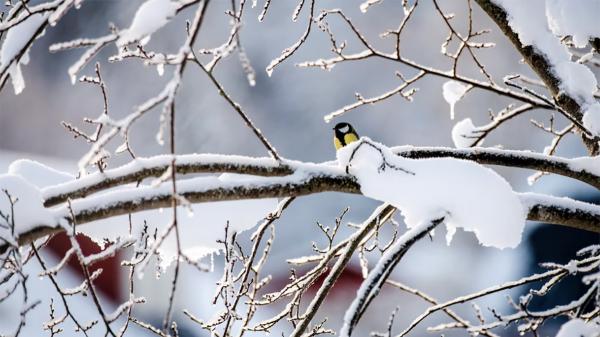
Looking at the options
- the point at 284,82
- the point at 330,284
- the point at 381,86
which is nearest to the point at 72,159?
the point at 284,82

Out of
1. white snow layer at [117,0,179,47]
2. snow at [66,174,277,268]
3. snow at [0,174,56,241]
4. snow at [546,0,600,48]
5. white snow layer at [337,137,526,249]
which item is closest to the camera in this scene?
white snow layer at [117,0,179,47]

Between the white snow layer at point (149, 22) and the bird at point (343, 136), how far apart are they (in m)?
4.18

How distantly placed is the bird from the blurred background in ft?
12.6

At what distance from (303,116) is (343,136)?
8762 mm

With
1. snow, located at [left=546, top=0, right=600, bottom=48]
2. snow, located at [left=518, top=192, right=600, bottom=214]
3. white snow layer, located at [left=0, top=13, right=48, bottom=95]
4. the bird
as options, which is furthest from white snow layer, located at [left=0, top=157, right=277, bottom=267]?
the bird

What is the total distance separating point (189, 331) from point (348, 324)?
320 inches

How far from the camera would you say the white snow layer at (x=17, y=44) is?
194 cm

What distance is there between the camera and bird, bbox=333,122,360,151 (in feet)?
18.7

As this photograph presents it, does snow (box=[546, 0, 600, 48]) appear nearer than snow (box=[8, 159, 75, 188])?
No

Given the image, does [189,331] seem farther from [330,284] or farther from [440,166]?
[440,166]

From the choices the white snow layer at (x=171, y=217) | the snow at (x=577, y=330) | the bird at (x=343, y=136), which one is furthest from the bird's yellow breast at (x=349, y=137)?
the snow at (x=577, y=330)

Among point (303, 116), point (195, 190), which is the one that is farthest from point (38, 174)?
point (303, 116)

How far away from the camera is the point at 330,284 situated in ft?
8.16

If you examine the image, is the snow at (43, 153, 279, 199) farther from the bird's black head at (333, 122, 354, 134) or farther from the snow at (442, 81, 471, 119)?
the bird's black head at (333, 122, 354, 134)
